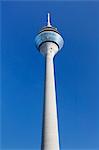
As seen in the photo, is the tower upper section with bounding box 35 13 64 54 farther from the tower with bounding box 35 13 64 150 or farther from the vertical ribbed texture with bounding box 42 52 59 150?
the vertical ribbed texture with bounding box 42 52 59 150

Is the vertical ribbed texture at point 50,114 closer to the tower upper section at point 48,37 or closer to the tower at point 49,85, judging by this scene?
the tower at point 49,85

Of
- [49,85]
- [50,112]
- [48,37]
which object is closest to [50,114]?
[50,112]

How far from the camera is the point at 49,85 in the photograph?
73250 millimetres

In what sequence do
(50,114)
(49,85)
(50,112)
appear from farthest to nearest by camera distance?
1. (49,85)
2. (50,112)
3. (50,114)

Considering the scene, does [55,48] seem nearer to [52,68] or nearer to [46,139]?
[52,68]

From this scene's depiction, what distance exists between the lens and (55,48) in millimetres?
83312

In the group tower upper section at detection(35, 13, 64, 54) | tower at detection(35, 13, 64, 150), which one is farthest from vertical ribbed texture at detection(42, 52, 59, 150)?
tower upper section at detection(35, 13, 64, 54)

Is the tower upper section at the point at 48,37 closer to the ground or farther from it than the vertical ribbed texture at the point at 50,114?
farther from it

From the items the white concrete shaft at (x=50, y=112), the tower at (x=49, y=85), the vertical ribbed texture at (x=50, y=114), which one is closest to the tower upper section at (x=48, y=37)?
the tower at (x=49, y=85)

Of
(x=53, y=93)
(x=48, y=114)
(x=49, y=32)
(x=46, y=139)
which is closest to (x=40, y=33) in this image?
(x=49, y=32)

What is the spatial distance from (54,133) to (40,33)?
100.0ft

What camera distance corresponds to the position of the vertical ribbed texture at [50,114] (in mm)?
62794

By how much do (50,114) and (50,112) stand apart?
0.55 m

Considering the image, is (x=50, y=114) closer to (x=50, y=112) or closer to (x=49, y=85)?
(x=50, y=112)
